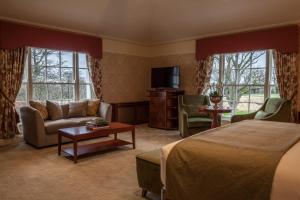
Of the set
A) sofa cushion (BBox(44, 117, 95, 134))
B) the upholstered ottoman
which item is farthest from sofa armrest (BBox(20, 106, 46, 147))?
the upholstered ottoman

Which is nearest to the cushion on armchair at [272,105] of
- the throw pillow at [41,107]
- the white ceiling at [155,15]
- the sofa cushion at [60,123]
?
the white ceiling at [155,15]

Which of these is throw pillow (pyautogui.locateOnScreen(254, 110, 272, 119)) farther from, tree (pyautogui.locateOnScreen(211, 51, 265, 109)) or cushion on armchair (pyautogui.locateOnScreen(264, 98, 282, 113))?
tree (pyautogui.locateOnScreen(211, 51, 265, 109))

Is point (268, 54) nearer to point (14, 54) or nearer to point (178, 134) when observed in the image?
point (178, 134)

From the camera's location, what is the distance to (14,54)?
4875 mm

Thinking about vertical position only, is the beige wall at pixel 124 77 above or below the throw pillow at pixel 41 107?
above

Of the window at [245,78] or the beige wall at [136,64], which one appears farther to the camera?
the beige wall at [136,64]

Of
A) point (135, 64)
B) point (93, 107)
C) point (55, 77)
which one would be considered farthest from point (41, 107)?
point (135, 64)

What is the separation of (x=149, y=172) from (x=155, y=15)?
14.9 feet

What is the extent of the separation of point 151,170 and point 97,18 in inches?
166

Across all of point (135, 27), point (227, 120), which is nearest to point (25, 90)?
point (135, 27)

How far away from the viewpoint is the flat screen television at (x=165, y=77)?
6.52 meters

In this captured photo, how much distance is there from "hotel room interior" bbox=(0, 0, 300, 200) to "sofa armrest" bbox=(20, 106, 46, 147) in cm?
2

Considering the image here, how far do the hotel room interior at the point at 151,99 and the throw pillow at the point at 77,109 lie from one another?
2cm

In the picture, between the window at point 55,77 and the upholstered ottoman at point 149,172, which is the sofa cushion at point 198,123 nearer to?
the upholstered ottoman at point 149,172
